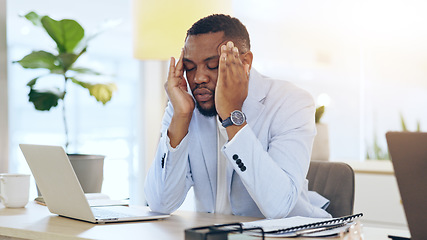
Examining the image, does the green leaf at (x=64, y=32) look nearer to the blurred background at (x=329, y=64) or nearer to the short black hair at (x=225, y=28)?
the blurred background at (x=329, y=64)

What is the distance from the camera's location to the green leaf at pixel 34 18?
9.16ft

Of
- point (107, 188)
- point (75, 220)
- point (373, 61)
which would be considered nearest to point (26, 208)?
point (75, 220)

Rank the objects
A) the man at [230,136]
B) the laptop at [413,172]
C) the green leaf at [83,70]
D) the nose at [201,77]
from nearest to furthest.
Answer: the laptop at [413,172], the man at [230,136], the nose at [201,77], the green leaf at [83,70]

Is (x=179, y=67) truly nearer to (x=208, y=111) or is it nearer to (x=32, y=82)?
(x=208, y=111)

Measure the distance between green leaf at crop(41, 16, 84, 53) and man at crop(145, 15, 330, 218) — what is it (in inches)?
39.4

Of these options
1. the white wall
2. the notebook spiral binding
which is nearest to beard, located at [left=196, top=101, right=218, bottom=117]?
the notebook spiral binding

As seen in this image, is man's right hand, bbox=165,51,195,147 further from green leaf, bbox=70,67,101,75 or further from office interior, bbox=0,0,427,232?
office interior, bbox=0,0,427,232

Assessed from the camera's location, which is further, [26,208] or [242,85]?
[26,208]

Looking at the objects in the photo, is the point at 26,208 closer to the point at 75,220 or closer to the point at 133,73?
the point at 75,220

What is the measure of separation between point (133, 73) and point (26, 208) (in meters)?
2.77

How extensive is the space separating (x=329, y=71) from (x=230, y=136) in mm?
2489

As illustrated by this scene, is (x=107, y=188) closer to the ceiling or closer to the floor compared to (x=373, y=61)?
closer to the floor

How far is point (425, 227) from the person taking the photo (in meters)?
1.31

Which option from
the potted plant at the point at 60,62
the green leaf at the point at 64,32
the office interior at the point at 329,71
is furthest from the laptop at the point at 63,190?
the office interior at the point at 329,71
